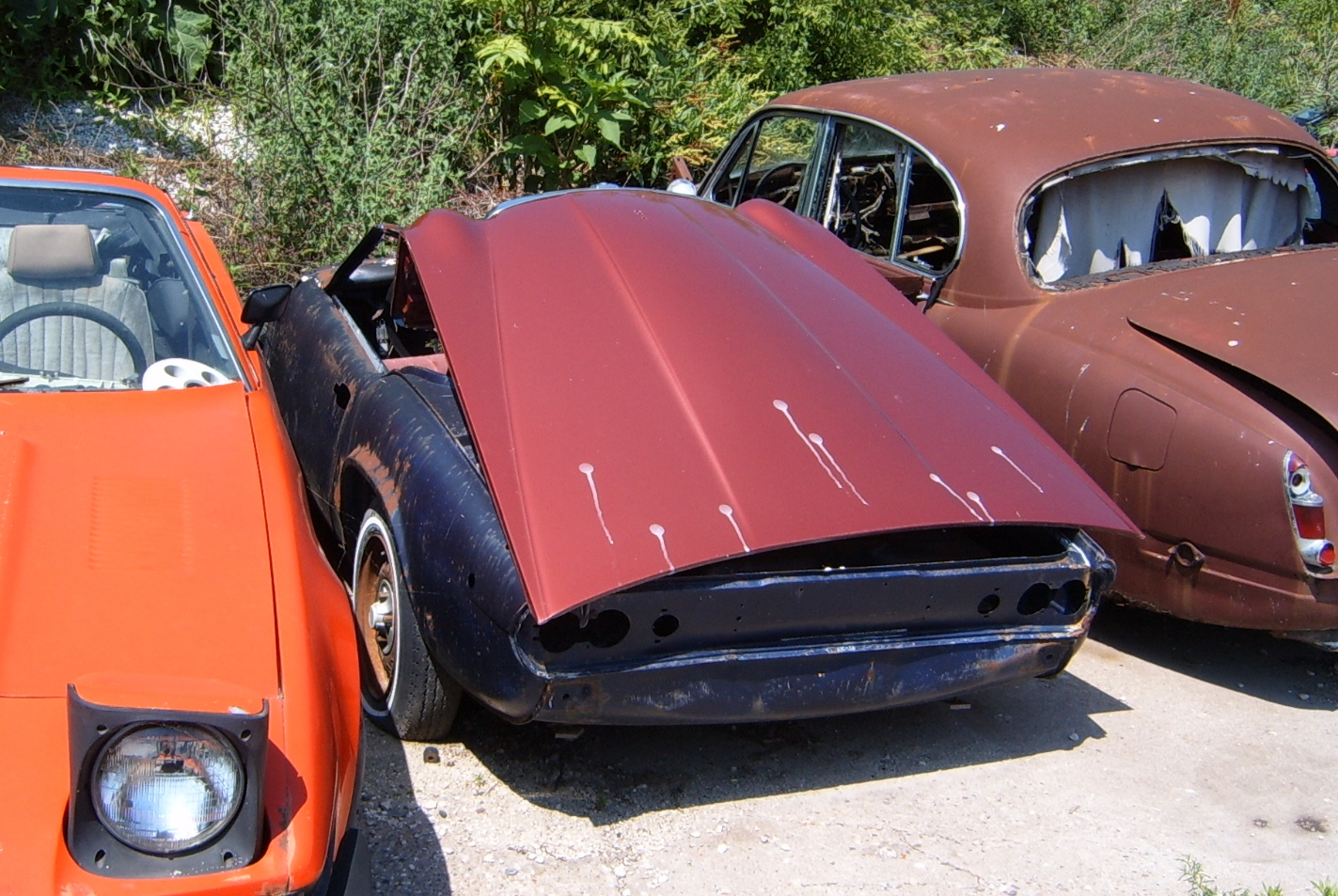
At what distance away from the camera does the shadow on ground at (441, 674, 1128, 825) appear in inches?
138

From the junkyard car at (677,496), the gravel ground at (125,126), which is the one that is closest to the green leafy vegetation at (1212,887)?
the junkyard car at (677,496)

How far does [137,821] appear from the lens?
78.4 inches

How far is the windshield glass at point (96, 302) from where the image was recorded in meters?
3.33

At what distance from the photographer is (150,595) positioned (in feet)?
7.91

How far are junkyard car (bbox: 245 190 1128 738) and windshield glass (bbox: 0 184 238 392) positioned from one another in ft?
1.94

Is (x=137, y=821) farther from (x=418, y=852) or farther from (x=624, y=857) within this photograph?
(x=624, y=857)

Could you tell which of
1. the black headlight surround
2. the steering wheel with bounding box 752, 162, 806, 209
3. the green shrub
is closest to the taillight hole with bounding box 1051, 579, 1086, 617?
the black headlight surround

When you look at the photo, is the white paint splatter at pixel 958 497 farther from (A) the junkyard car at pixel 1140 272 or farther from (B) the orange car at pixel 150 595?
(B) the orange car at pixel 150 595

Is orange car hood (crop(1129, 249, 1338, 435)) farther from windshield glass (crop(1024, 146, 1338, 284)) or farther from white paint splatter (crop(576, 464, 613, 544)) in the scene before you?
white paint splatter (crop(576, 464, 613, 544))

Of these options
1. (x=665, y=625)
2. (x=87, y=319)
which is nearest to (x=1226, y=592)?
(x=665, y=625)

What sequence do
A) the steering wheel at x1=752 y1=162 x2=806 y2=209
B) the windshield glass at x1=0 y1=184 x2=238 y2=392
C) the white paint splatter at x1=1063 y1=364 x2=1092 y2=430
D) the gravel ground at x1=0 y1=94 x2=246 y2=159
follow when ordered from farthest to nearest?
the gravel ground at x1=0 y1=94 x2=246 y2=159
the steering wheel at x1=752 y1=162 x2=806 y2=209
the white paint splatter at x1=1063 y1=364 x2=1092 y2=430
the windshield glass at x1=0 y1=184 x2=238 y2=392

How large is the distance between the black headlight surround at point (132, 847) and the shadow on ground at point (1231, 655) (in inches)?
135

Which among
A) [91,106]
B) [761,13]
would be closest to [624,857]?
[91,106]

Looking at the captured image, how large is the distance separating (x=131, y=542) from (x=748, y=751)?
191 cm
